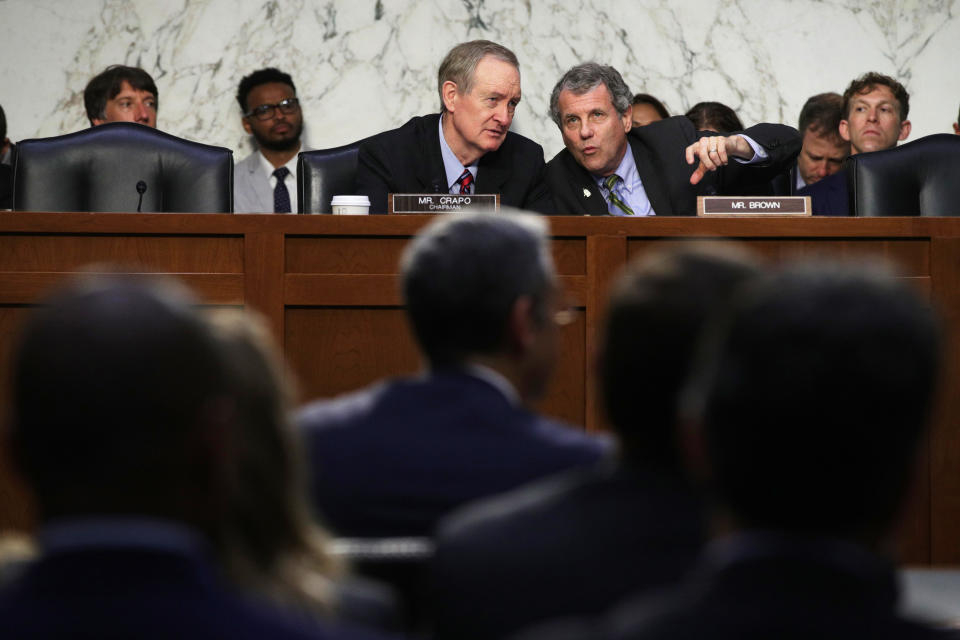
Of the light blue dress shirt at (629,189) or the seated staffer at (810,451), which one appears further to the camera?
the light blue dress shirt at (629,189)

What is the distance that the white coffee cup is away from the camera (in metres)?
3.77

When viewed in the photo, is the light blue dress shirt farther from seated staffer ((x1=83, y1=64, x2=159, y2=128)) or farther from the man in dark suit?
seated staffer ((x1=83, y1=64, x2=159, y2=128))

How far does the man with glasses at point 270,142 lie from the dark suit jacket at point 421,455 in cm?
446

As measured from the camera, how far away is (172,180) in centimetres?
443

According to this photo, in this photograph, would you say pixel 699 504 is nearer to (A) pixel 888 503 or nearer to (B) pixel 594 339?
(A) pixel 888 503

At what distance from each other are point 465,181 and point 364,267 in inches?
43.4

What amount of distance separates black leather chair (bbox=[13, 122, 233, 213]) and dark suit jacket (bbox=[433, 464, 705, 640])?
3275mm

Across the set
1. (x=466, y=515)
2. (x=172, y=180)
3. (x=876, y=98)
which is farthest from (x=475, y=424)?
(x=876, y=98)

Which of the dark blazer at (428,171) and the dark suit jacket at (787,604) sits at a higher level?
the dark blazer at (428,171)

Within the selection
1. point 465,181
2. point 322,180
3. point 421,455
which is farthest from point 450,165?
point 421,455

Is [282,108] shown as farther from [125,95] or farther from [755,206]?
[755,206]

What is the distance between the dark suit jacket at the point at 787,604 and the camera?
776 mm

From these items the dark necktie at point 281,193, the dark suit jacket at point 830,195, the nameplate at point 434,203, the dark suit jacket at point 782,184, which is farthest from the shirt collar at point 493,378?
the dark necktie at point 281,193

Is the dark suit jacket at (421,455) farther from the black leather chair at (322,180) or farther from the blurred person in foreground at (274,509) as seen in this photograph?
the black leather chair at (322,180)
